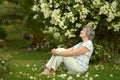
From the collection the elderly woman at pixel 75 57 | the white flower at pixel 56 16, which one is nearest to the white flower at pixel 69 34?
the white flower at pixel 56 16

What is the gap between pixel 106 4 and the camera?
1333 centimetres

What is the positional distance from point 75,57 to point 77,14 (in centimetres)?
253

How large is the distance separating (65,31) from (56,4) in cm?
89

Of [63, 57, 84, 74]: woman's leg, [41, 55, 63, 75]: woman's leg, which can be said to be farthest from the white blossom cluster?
[41, 55, 63, 75]: woman's leg

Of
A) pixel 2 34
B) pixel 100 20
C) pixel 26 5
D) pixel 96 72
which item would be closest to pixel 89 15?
pixel 100 20

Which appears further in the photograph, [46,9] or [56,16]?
[46,9]

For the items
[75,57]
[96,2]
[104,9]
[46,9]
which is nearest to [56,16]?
[46,9]

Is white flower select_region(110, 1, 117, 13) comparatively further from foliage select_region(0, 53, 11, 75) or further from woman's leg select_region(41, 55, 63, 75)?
foliage select_region(0, 53, 11, 75)

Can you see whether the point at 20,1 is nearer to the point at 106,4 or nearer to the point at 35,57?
the point at 35,57

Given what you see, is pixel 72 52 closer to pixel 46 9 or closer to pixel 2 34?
pixel 46 9

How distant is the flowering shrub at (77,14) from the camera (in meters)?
13.3

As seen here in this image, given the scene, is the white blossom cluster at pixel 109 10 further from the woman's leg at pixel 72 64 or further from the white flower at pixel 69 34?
the woman's leg at pixel 72 64

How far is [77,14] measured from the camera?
13.5 metres

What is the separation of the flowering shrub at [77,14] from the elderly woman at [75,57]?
6.89 feet
